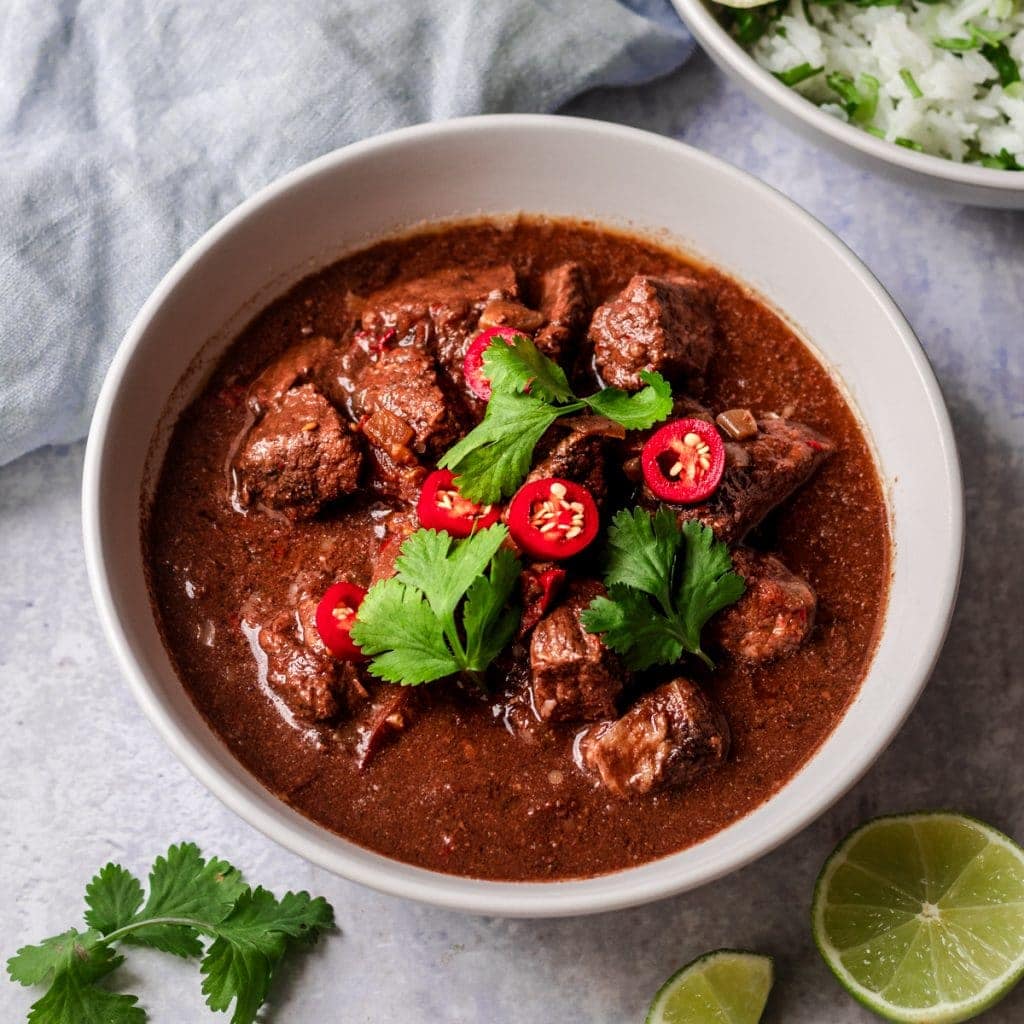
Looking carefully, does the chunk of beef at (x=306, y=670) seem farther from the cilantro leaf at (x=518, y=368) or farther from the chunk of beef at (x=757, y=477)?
the chunk of beef at (x=757, y=477)

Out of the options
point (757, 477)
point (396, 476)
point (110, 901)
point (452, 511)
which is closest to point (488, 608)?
point (452, 511)

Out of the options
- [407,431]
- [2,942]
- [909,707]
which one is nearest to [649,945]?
[909,707]

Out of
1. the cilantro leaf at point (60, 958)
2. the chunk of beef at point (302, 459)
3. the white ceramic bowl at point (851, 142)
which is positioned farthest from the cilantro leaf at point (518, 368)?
the cilantro leaf at point (60, 958)

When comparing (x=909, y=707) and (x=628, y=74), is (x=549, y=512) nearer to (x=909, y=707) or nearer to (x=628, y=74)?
(x=909, y=707)

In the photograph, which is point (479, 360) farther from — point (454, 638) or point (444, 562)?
point (454, 638)

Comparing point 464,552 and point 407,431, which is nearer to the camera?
point 464,552

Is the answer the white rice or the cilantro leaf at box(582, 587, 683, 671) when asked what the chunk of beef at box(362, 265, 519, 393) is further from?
the white rice

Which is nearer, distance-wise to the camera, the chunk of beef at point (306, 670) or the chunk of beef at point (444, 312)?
the chunk of beef at point (306, 670)
